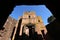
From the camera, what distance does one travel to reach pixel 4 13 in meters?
5.60

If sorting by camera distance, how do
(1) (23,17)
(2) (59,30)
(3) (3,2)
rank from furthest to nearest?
(1) (23,17) < (2) (59,30) < (3) (3,2)

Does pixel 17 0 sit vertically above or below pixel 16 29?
below

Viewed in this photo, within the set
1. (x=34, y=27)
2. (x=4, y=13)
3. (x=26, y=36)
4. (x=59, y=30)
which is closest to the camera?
(x=4, y=13)

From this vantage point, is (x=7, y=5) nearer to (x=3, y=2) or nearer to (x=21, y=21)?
(x=3, y=2)

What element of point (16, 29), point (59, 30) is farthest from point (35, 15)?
point (59, 30)

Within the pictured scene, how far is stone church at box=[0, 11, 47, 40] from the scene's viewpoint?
965 inches

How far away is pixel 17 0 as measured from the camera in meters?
5.33

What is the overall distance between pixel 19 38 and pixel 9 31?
369cm

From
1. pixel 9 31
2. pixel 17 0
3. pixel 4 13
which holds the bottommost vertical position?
pixel 4 13

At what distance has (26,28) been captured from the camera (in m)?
25.1

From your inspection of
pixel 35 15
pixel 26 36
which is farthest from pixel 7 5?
pixel 35 15

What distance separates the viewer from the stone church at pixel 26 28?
24506 millimetres

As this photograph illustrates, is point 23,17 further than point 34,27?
Yes

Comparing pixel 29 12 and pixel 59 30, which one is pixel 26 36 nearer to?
pixel 29 12
